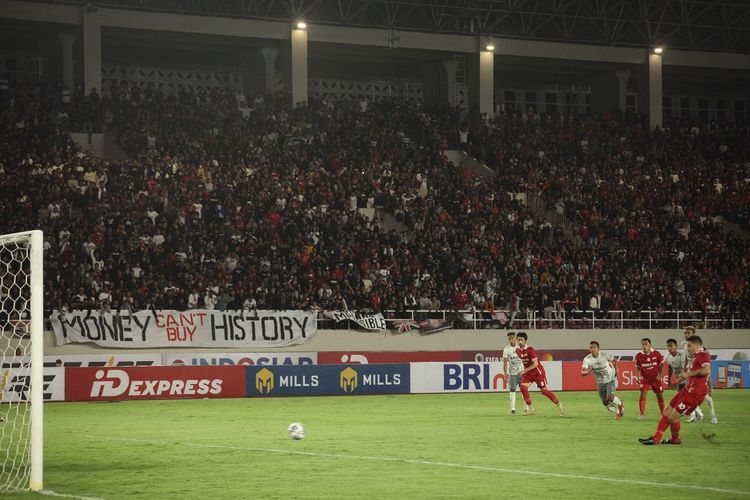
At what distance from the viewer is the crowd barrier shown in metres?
34.3

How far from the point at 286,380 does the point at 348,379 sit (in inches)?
85.4

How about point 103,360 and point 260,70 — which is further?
point 260,70

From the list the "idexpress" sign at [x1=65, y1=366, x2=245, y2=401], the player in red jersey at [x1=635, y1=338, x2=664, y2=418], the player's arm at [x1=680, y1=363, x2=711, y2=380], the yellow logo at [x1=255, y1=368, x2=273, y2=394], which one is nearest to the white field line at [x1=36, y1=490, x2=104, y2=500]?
the player's arm at [x1=680, y1=363, x2=711, y2=380]

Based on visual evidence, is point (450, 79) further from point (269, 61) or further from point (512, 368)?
point (512, 368)

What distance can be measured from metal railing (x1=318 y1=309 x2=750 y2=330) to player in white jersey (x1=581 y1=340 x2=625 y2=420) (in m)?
14.3

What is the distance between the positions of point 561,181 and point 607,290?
7.14 m

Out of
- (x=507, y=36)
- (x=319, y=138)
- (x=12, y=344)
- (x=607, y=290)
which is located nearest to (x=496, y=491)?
(x=12, y=344)

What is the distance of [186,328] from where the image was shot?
1519 inches

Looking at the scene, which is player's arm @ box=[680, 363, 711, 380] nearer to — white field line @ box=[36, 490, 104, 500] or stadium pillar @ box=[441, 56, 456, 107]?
white field line @ box=[36, 490, 104, 500]

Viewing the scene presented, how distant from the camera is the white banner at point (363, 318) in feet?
135

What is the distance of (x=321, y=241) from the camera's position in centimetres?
4225

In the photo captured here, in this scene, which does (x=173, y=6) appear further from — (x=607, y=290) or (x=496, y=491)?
(x=496, y=491)

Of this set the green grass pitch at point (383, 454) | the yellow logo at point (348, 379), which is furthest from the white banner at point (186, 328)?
the green grass pitch at point (383, 454)

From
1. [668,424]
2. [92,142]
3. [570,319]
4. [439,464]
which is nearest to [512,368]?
[668,424]
